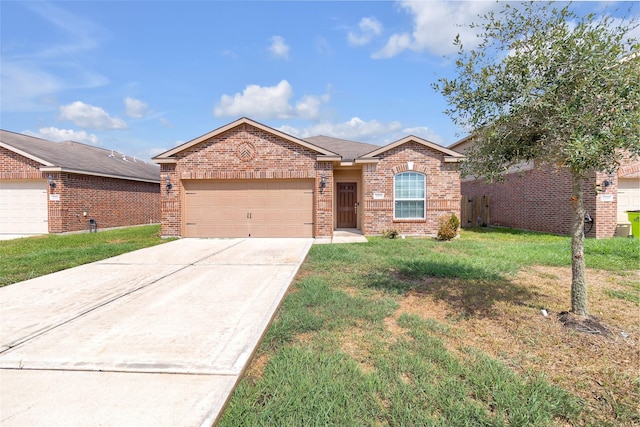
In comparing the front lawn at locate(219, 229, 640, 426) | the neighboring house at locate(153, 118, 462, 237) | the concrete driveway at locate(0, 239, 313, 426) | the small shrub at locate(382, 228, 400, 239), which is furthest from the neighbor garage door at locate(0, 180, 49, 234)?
the front lawn at locate(219, 229, 640, 426)

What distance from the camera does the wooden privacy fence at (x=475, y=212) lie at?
18438 millimetres

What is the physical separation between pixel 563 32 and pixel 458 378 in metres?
4.30

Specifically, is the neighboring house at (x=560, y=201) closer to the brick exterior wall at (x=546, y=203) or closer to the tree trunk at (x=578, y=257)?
the brick exterior wall at (x=546, y=203)

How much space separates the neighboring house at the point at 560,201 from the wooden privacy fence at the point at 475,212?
2.17 ft

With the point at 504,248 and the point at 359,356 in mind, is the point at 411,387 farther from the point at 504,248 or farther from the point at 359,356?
the point at 504,248

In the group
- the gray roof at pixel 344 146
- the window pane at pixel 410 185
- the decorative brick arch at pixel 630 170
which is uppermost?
the gray roof at pixel 344 146

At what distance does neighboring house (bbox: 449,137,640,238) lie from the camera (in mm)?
12398

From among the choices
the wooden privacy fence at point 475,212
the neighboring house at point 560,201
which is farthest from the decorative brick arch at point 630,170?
the wooden privacy fence at point 475,212

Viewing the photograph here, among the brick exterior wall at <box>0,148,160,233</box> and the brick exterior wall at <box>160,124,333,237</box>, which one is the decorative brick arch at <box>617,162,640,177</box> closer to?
the brick exterior wall at <box>160,124,333,237</box>

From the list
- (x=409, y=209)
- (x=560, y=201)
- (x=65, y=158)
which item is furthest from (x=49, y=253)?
(x=560, y=201)

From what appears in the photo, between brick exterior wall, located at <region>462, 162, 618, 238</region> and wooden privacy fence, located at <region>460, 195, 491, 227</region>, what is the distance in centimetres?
65

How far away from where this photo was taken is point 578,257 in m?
4.64

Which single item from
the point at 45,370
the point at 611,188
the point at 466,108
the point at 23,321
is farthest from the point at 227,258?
the point at 611,188

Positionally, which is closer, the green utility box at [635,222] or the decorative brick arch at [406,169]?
the green utility box at [635,222]
